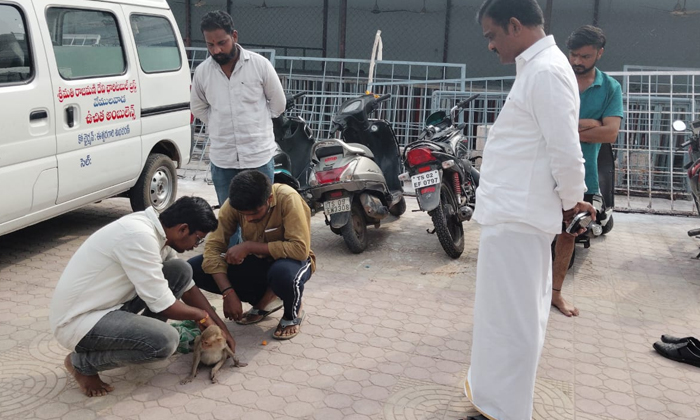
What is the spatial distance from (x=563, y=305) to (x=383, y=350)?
136cm

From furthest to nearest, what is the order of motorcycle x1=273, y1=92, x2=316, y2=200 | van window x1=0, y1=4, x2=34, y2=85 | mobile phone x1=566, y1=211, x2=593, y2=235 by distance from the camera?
motorcycle x1=273, y1=92, x2=316, y2=200
van window x1=0, y1=4, x2=34, y2=85
mobile phone x1=566, y1=211, x2=593, y2=235

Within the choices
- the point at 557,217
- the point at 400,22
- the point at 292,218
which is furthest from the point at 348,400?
the point at 400,22

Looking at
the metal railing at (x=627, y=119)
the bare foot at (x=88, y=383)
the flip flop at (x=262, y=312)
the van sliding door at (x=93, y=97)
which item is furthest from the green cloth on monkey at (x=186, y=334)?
the metal railing at (x=627, y=119)

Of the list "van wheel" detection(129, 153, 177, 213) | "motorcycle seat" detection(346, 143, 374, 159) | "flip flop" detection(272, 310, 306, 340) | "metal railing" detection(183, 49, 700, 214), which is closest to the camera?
"flip flop" detection(272, 310, 306, 340)

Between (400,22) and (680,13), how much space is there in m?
4.27

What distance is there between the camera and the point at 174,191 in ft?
20.4

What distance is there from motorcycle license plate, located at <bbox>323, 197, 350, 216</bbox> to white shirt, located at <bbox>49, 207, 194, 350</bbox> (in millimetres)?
2269

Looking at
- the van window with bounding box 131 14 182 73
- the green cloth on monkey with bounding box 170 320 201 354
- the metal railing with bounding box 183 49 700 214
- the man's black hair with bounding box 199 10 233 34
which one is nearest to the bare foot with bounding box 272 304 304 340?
the green cloth on monkey with bounding box 170 320 201 354

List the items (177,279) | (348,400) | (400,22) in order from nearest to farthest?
(348,400)
(177,279)
(400,22)

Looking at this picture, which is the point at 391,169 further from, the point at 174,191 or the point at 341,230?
the point at 174,191

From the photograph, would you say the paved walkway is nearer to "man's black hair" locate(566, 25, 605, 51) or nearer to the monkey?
the monkey

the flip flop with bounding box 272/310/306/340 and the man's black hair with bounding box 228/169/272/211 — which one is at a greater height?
the man's black hair with bounding box 228/169/272/211

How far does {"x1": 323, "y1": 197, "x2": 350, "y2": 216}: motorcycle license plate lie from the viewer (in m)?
5.15

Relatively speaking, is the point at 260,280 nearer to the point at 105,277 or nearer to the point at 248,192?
the point at 248,192
